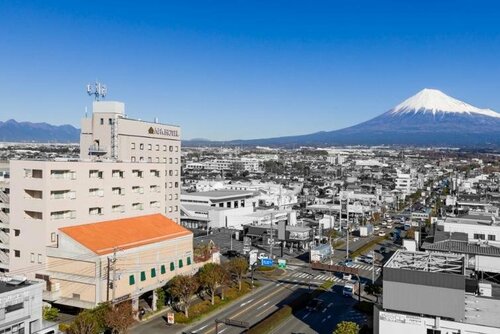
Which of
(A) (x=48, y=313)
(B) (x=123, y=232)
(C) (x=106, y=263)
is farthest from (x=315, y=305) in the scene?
(A) (x=48, y=313)

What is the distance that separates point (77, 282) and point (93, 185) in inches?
207

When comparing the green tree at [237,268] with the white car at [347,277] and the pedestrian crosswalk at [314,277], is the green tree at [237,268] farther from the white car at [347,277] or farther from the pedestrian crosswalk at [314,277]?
the white car at [347,277]

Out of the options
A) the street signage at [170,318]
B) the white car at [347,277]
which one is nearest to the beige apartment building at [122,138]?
the street signage at [170,318]

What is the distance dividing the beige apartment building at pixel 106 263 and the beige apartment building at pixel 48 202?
588 millimetres

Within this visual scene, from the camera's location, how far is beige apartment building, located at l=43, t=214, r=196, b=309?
20.0m

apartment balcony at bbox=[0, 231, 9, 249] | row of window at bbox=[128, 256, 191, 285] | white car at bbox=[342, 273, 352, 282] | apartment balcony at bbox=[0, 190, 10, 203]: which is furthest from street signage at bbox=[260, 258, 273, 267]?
apartment balcony at bbox=[0, 190, 10, 203]

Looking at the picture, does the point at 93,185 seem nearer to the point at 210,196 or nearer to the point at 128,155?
the point at 128,155

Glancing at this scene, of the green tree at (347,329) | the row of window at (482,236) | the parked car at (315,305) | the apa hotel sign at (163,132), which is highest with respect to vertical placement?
the apa hotel sign at (163,132)

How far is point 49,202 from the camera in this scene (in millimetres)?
21469

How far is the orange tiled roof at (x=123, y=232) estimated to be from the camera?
21.1 meters

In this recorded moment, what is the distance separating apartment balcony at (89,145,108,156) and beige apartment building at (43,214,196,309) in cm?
761

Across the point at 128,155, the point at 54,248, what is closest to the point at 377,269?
the point at 128,155

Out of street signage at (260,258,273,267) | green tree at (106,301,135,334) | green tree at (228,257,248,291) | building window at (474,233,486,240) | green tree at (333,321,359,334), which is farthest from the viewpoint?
building window at (474,233,486,240)

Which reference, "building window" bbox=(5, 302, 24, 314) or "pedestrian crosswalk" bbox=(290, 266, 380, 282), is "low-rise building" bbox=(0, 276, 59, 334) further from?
"pedestrian crosswalk" bbox=(290, 266, 380, 282)
